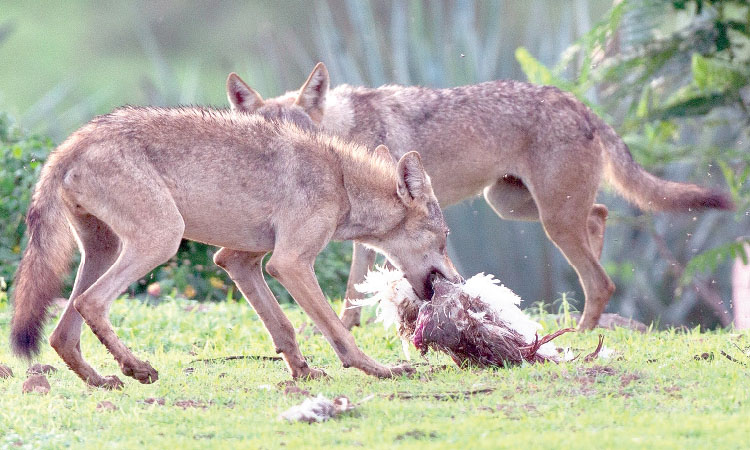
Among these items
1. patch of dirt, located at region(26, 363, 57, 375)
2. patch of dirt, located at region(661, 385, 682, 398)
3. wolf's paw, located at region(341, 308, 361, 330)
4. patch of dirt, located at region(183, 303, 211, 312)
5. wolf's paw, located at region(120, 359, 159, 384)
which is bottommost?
wolf's paw, located at region(341, 308, 361, 330)

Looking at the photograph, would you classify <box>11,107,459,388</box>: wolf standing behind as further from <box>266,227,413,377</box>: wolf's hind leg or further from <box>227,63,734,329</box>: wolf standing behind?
<box>227,63,734,329</box>: wolf standing behind

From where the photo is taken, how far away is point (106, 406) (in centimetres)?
461

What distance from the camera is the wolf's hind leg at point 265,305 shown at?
573 centimetres

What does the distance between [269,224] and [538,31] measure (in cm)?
798

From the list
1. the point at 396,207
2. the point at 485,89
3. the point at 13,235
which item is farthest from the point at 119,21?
the point at 396,207

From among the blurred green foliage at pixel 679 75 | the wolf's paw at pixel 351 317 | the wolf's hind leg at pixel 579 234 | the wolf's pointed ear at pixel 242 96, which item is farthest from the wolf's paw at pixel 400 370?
the blurred green foliage at pixel 679 75

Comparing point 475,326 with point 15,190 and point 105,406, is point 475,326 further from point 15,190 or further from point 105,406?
point 15,190

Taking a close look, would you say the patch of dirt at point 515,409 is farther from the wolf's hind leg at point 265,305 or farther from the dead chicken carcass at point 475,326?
the wolf's hind leg at point 265,305

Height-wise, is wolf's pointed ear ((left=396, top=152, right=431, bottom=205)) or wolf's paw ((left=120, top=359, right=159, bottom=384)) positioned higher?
wolf's pointed ear ((left=396, top=152, right=431, bottom=205))

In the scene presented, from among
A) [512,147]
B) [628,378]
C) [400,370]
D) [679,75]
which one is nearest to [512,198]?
[512,147]

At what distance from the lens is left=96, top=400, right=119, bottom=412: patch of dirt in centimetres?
459

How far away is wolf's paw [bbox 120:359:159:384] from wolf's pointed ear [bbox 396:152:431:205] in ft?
5.49

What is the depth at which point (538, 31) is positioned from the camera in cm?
1283

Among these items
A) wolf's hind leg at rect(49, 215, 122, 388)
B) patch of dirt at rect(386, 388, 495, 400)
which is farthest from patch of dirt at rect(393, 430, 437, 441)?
wolf's hind leg at rect(49, 215, 122, 388)
